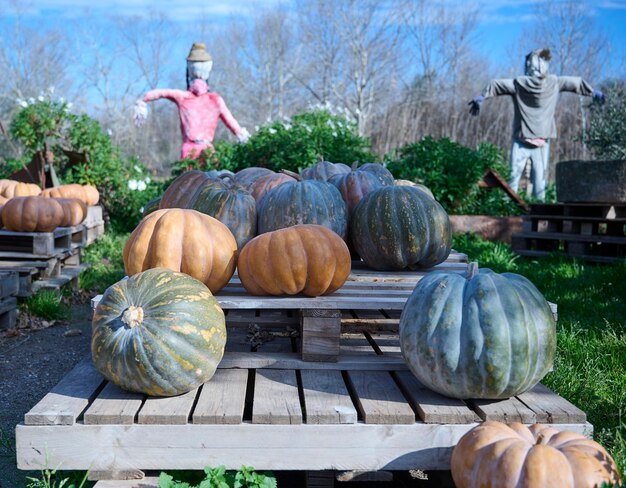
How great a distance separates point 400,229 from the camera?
350cm

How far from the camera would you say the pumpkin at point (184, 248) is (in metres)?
2.91

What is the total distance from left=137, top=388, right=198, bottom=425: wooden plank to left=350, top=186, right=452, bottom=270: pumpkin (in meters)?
1.43

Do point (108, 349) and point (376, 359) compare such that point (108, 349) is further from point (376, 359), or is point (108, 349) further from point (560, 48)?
point (560, 48)

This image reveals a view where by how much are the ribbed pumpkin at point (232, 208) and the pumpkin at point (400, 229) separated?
585 millimetres

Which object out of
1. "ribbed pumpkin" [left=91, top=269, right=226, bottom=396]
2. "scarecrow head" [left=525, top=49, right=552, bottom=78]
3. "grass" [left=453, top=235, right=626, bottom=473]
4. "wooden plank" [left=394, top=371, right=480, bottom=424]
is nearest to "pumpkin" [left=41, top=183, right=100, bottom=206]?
"grass" [left=453, top=235, right=626, bottom=473]

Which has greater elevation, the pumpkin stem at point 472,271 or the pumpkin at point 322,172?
the pumpkin at point 322,172

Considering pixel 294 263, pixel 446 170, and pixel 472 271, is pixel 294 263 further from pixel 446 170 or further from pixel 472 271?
pixel 446 170

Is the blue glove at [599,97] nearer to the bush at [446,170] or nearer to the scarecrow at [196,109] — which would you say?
the bush at [446,170]

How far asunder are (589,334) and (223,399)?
9.05ft

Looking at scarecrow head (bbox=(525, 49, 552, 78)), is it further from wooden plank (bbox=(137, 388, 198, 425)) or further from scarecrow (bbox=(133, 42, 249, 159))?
wooden plank (bbox=(137, 388, 198, 425))

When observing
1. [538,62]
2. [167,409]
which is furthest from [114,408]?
[538,62]

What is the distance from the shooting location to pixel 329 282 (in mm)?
2893

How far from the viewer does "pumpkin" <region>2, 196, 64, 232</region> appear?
570 centimetres

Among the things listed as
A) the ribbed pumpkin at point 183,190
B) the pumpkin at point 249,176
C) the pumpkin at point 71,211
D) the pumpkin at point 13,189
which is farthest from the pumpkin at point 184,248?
the pumpkin at point 13,189
